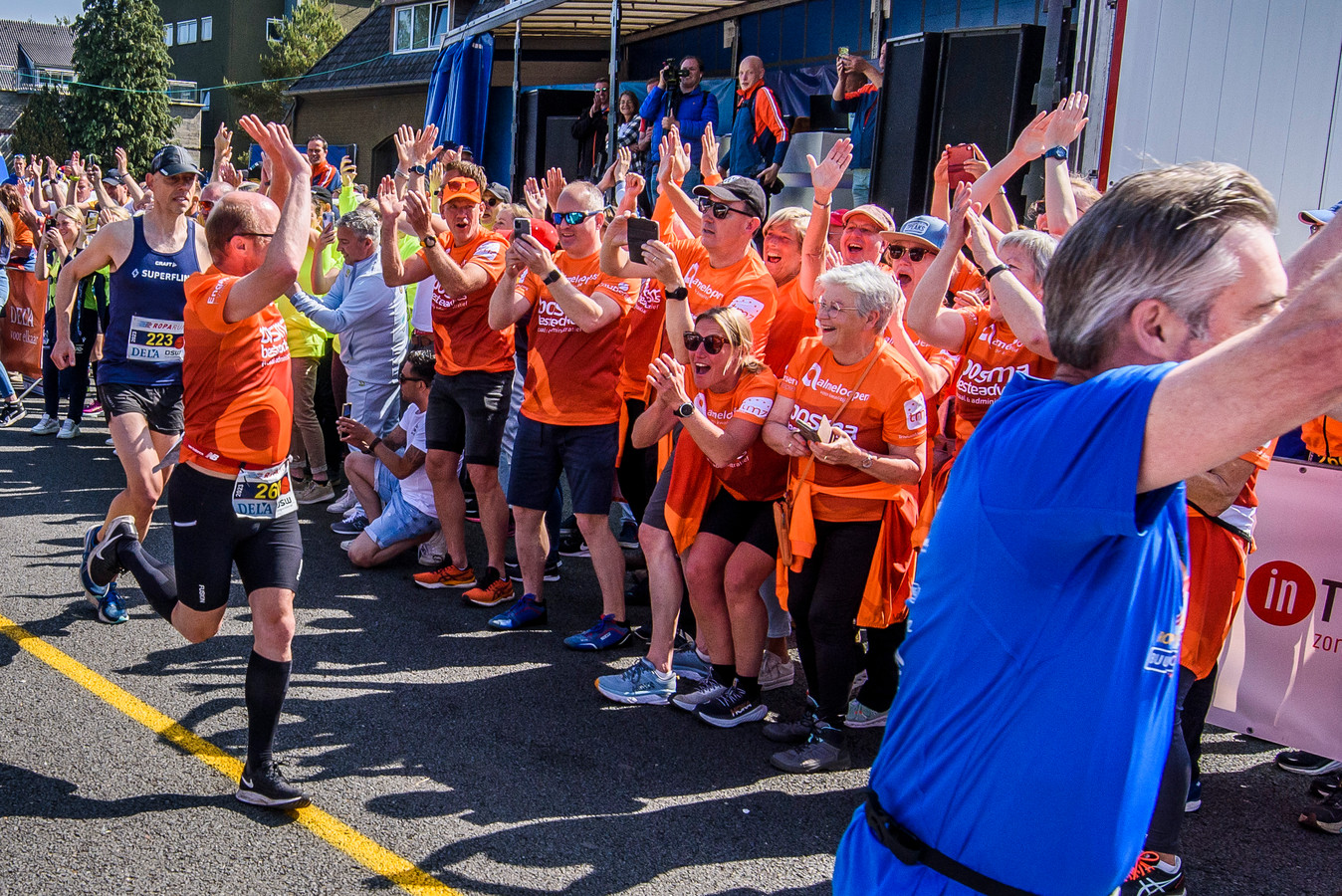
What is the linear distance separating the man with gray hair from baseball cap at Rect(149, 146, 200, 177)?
1519 millimetres

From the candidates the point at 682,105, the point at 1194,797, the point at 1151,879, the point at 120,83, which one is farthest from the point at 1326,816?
the point at 120,83

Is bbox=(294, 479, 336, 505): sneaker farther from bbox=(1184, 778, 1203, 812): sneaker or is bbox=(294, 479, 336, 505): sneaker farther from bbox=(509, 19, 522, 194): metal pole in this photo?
bbox=(509, 19, 522, 194): metal pole

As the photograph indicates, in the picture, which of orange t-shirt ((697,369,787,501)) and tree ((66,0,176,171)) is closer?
orange t-shirt ((697,369,787,501))

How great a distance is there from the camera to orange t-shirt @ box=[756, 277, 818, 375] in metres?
5.23

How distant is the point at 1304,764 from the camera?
4.38 m

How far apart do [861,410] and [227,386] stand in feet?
7.50

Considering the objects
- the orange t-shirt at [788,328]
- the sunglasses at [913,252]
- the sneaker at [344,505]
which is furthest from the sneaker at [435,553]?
the sunglasses at [913,252]

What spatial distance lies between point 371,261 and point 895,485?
448cm

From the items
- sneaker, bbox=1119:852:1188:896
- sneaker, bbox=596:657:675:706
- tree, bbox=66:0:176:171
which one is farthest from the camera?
tree, bbox=66:0:176:171

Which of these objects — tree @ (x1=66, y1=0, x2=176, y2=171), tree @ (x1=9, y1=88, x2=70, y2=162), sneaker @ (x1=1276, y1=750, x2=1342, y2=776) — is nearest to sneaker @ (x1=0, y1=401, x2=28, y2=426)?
sneaker @ (x1=1276, y1=750, x2=1342, y2=776)

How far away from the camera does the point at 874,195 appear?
833cm

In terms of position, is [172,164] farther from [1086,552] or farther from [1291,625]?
[1086,552]

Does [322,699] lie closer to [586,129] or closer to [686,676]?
[686,676]

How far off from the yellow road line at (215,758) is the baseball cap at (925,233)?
339cm
